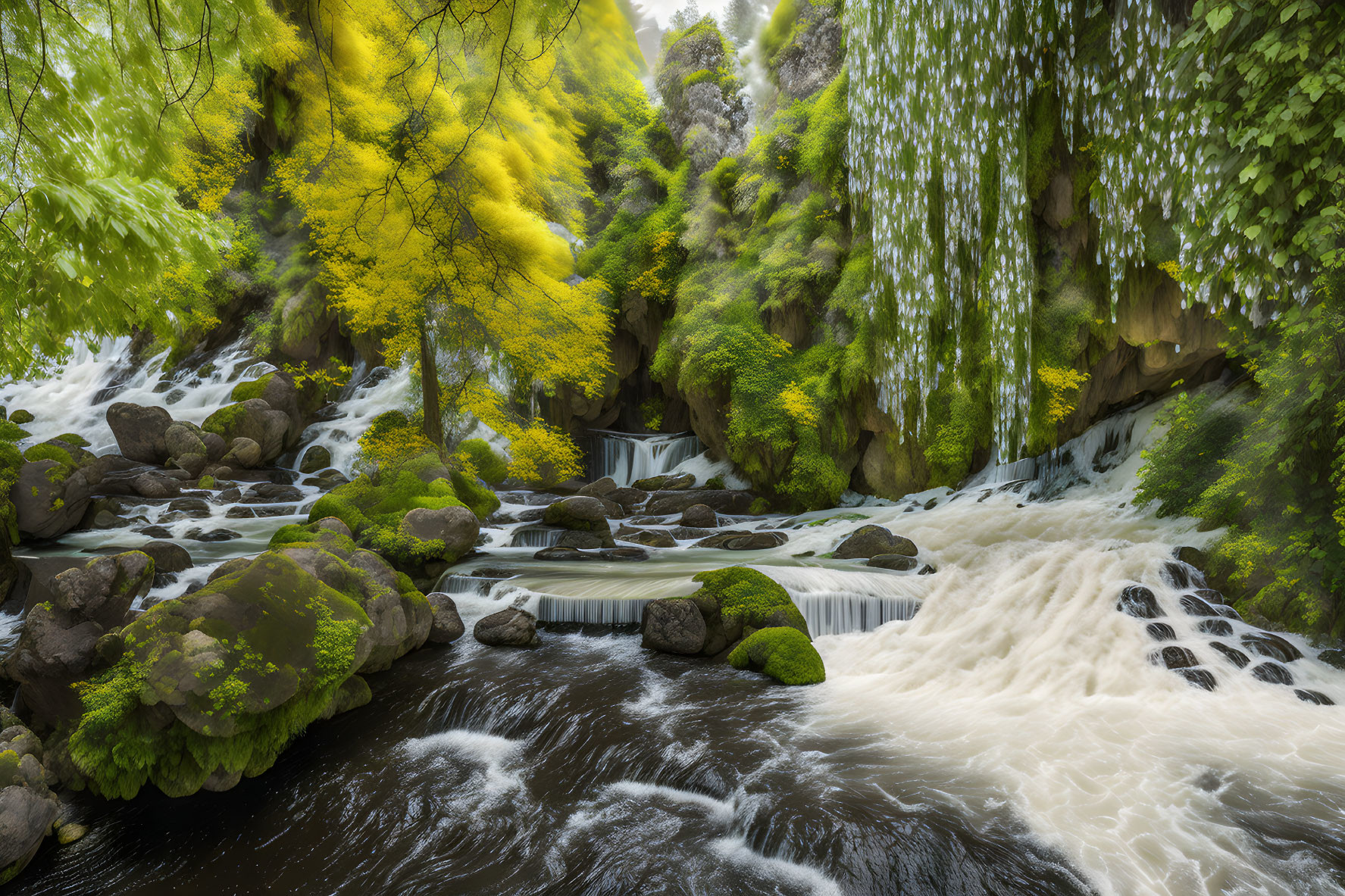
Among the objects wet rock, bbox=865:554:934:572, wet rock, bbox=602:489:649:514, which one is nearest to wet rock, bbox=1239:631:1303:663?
wet rock, bbox=865:554:934:572

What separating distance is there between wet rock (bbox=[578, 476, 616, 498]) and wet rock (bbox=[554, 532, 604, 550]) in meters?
4.12

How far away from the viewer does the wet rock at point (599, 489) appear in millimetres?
16053

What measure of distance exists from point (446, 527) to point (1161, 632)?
29.5 ft

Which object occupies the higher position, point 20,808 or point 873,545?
point 873,545

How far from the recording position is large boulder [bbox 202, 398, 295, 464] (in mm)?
16188

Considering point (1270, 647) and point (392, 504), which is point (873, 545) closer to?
point (1270, 647)

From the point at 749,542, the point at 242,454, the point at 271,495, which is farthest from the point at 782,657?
the point at 242,454

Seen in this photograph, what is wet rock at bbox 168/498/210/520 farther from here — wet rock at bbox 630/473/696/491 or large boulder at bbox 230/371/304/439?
wet rock at bbox 630/473/696/491

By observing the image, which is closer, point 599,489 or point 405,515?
point 405,515

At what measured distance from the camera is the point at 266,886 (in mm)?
3734

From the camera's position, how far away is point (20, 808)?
12.3 ft

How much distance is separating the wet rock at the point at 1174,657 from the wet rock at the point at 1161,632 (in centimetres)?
16

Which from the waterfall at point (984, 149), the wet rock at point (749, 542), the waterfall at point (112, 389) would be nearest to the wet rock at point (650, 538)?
the wet rock at point (749, 542)

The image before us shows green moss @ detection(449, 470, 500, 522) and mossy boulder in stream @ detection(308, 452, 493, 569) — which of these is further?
green moss @ detection(449, 470, 500, 522)
